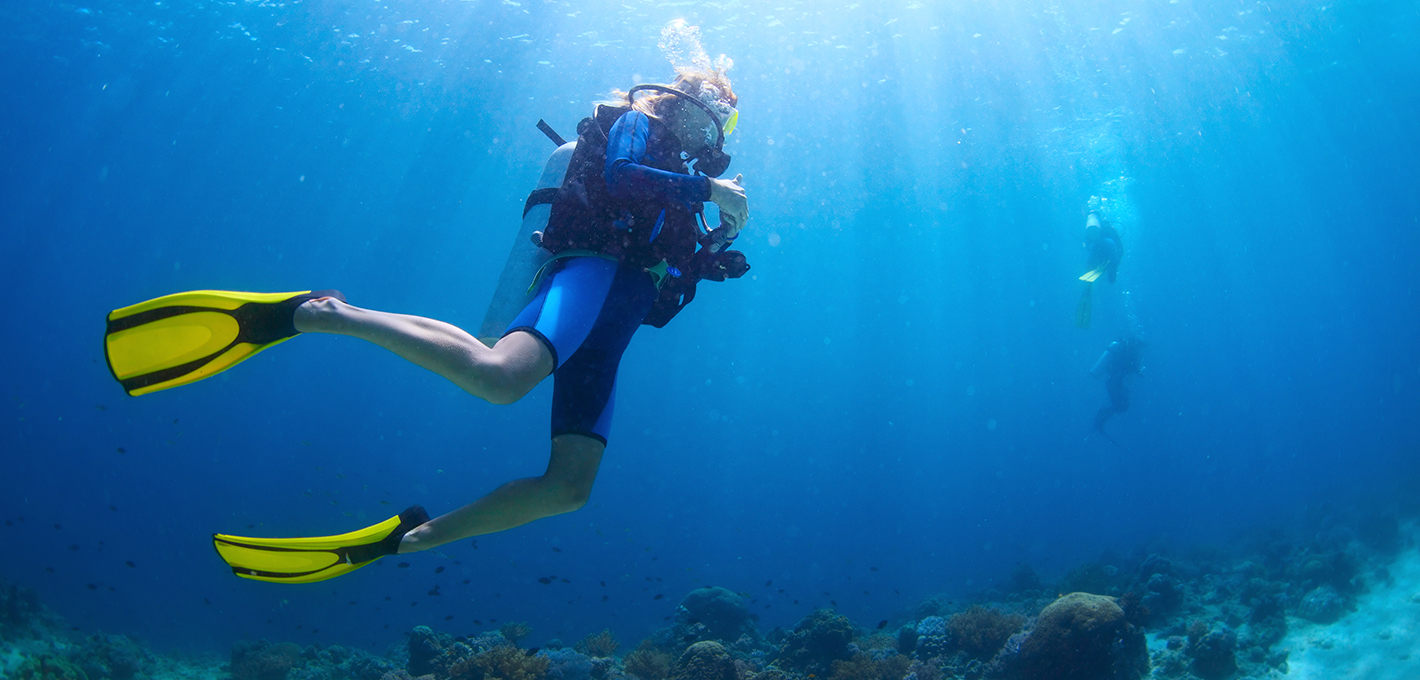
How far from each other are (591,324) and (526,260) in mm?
622

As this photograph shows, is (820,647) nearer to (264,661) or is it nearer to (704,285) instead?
(264,661)

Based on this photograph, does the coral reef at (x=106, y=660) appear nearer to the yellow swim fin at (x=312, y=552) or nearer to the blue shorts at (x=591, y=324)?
the yellow swim fin at (x=312, y=552)

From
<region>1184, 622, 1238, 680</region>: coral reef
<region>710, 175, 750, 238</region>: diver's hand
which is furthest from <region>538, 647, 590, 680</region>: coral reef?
<region>1184, 622, 1238, 680</region>: coral reef

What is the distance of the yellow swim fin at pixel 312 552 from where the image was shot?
8.29ft

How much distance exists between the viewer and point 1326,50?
87.3 feet

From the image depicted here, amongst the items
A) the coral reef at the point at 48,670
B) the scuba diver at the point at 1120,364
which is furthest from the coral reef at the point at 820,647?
the scuba diver at the point at 1120,364

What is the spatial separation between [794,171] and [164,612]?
42576 millimetres

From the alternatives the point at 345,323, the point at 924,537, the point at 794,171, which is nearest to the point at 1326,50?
the point at 794,171

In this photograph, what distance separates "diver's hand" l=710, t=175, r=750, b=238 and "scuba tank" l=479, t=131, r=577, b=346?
715 millimetres

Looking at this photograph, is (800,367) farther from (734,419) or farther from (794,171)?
(794,171)

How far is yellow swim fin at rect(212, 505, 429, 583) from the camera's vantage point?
253cm

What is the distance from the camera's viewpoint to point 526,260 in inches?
110

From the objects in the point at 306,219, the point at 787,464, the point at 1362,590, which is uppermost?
the point at 787,464

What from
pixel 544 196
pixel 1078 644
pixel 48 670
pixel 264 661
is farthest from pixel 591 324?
pixel 48 670
